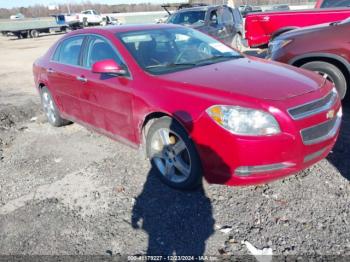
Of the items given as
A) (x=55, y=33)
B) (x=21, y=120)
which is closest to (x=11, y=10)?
(x=55, y=33)

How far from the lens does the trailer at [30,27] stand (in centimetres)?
3197

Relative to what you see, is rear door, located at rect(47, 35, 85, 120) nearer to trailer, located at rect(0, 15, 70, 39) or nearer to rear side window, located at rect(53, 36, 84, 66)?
rear side window, located at rect(53, 36, 84, 66)

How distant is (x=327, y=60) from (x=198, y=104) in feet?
10.9

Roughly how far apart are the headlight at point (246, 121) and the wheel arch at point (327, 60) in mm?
3031

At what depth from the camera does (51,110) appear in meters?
5.85

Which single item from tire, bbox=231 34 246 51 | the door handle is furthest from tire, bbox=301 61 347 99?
tire, bbox=231 34 246 51

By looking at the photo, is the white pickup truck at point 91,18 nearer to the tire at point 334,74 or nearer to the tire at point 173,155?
the tire at point 334,74

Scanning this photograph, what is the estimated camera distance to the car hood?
3.07m

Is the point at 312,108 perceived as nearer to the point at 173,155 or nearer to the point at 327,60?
the point at 173,155

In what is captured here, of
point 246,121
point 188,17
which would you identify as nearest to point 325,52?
point 246,121

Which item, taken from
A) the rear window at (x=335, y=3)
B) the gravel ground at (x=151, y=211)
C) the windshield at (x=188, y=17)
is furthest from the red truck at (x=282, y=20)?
the gravel ground at (x=151, y=211)

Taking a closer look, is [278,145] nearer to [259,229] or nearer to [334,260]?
[259,229]

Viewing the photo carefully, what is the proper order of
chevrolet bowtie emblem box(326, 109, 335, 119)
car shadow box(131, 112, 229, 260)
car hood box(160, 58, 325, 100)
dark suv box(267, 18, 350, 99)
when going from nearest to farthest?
car shadow box(131, 112, 229, 260) < car hood box(160, 58, 325, 100) < chevrolet bowtie emblem box(326, 109, 335, 119) < dark suv box(267, 18, 350, 99)

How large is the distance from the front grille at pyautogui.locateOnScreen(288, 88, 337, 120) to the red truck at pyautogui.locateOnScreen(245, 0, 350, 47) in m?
6.67
